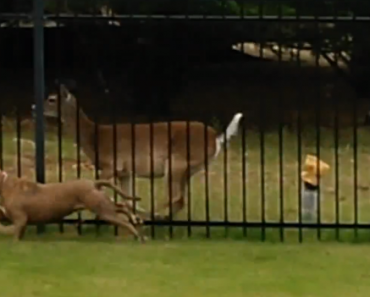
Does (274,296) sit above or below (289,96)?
below

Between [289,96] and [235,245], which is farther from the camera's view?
[289,96]

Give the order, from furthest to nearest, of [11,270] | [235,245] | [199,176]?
1. [199,176]
2. [235,245]
3. [11,270]

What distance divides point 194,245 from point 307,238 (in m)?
0.90

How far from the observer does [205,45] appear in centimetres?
1538

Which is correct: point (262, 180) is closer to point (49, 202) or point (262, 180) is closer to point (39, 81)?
point (49, 202)

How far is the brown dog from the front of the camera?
8.41 metres

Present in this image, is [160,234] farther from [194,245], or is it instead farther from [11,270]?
[11,270]

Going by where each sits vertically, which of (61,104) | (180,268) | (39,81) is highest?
(39,81)

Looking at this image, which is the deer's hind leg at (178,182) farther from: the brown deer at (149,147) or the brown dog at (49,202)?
the brown dog at (49,202)

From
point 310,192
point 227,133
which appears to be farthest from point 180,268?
point 227,133

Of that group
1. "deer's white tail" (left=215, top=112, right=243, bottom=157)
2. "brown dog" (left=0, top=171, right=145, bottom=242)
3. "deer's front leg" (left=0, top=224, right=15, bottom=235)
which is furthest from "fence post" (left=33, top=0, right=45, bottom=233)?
"deer's white tail" (left=215, top=112, right=243, bottom=157)

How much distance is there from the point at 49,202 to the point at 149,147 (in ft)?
5.54

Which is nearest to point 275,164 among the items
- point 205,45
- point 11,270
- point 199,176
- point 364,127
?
point 199,176

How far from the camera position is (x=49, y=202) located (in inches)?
331
